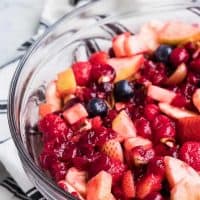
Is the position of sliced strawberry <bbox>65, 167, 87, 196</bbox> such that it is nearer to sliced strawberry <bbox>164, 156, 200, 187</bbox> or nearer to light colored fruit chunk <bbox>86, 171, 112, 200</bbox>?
light colored fruit chunk <bbox>86, 171, 112, 200</bbox>

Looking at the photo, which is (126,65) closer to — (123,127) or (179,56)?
(179,56)

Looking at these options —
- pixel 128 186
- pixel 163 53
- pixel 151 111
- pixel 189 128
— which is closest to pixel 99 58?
pixel 163 53

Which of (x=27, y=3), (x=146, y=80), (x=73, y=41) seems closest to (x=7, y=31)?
(x=27, y=3)

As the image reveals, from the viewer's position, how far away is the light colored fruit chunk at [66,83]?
5.13 feet

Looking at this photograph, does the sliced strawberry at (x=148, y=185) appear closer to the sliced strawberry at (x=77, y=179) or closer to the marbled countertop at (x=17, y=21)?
the sliced strawberry at (x=77, y=179)

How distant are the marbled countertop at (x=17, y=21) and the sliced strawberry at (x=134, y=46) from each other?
0.45 meters

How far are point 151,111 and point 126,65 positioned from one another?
23 centimetres

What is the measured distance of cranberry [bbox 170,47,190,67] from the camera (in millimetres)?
1609

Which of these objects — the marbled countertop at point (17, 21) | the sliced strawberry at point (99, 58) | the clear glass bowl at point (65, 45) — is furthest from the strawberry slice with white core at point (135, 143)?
the marbled countertop at point (17, 21)

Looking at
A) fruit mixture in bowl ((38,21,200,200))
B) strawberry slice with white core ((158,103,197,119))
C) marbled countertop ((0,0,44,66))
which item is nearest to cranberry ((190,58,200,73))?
fruit mixture in bowl ((38,21,200,200))

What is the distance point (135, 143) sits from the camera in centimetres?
136

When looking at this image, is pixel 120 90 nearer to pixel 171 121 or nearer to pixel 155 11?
pixel 171 121

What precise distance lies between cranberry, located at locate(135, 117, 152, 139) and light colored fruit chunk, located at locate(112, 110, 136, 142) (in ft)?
0.05

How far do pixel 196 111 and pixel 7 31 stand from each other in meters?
0.84
